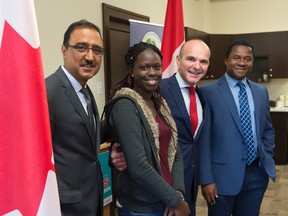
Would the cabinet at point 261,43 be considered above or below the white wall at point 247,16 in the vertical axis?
below

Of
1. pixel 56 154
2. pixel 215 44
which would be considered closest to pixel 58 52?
pixel 56 154

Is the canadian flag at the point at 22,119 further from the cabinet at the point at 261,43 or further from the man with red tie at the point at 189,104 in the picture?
the cabinet at the point at 261,43

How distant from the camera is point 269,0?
5.80 m

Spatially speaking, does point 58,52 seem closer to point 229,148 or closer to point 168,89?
point 168,89

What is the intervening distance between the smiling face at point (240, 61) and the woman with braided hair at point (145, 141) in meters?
0.66

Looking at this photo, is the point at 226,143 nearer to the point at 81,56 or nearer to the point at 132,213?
the point at 132,213

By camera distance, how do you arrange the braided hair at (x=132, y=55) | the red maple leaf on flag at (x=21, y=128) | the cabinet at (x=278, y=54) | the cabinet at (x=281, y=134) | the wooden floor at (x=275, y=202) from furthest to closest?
the cabinet at (x=278, y=54), the cabinet at (x=281, y=134), the wooden floor at (x=275, y=202), the braided hair at (x=132, y=55), the red maple leaf on flag at (x=21, y=128)

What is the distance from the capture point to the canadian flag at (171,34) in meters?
3.07

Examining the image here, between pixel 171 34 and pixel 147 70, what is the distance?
178 cm

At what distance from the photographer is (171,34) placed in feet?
10.1

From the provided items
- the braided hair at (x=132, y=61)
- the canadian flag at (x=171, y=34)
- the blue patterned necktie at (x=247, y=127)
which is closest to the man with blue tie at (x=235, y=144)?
the blue patterned necktie at (x=247, y=127)

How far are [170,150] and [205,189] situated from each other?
1.70 ft

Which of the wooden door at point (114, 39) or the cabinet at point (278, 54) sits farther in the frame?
the cabinet at point (278, 54)

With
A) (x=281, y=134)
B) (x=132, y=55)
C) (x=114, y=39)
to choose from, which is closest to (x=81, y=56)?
(x=132, y=55)
